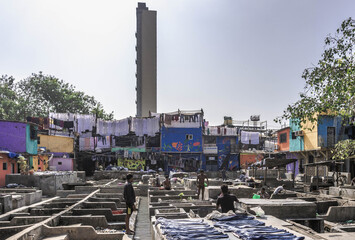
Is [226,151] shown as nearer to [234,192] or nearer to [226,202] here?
[234,192]

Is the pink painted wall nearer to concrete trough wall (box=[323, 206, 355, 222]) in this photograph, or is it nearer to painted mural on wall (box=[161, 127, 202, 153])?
painted mural on wall (box=[161, 127, 202, 153])

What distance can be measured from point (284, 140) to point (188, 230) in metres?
33.2

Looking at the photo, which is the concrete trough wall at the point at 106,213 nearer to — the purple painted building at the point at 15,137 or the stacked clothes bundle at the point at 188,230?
the stacked clothes bundle at the point at 188,230

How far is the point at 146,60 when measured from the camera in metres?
54.7

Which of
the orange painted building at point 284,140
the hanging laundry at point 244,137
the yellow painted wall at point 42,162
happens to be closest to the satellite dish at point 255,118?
the hanging laundry at point 244,137

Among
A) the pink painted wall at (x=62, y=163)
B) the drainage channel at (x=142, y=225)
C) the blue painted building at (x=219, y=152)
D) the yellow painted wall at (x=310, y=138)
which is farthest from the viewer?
the blue painted building at (x=219, y=152)

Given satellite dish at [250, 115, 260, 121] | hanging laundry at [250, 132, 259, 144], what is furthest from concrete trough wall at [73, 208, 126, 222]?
satellite dish at [250, 115, 260, 121]

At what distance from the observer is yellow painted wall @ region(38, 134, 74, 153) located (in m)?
36.2

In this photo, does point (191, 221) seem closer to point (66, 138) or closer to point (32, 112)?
point (66, 138)

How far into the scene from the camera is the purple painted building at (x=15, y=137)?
26.9 meters

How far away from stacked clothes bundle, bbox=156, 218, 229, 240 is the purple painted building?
75.6 ft

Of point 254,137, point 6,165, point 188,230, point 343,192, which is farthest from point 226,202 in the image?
point 254,137

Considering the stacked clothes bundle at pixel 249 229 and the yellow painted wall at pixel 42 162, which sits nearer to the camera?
the stacked clothes bundle at pixel 249 229

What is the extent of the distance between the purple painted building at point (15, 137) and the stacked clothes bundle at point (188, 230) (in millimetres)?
23056
